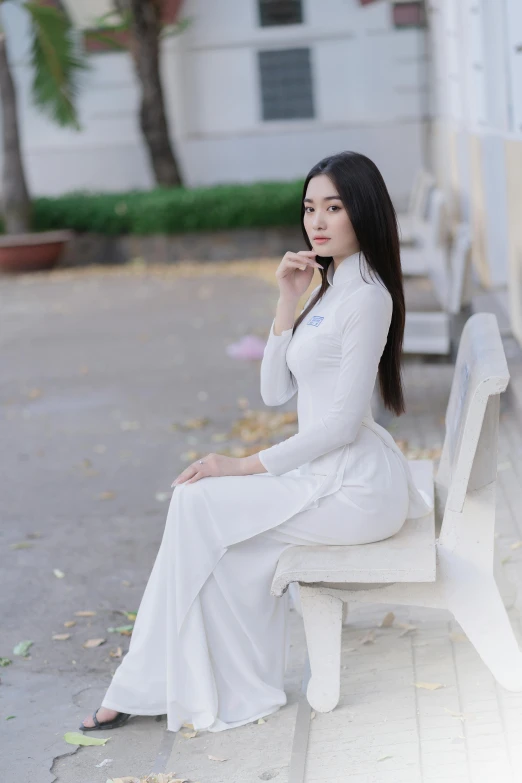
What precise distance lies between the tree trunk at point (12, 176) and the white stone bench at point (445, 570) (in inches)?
614

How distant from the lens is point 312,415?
11.7ft

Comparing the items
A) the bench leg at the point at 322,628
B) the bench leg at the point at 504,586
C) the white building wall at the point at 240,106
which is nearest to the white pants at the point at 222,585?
the bench leg at the point at 322,628

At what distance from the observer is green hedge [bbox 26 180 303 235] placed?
17.8 meters

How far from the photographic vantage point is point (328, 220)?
350 cm

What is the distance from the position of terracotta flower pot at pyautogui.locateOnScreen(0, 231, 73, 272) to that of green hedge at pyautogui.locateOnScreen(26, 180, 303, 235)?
63cm

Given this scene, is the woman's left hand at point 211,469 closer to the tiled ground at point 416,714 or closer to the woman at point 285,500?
the woman at point 285,500

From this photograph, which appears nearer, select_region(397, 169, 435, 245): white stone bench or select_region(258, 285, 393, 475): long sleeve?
select_region(258, 285, 393, 475): long sleeve

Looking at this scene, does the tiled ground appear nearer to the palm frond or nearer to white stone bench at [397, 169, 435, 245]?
white stone bench at [397, 169, 435, 245]

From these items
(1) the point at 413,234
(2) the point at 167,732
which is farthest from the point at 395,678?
(1) the point at 413,234

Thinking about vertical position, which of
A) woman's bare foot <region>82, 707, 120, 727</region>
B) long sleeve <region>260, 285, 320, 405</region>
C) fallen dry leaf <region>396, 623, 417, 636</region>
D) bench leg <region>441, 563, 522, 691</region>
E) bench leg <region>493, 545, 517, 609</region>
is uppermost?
long sleeve <region>260, 285, 320, 405</region>

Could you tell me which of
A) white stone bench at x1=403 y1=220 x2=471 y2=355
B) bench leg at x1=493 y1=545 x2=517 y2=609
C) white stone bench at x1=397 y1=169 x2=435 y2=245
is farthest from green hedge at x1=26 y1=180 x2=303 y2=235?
bench leg at x1=493 y1=545 x2=517 y2=609

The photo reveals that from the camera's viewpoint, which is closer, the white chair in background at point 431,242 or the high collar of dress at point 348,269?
the high collar of dress at point 348,269

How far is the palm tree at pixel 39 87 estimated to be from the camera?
1758 centimetres

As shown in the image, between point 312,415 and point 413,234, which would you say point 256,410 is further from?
point 312,415
